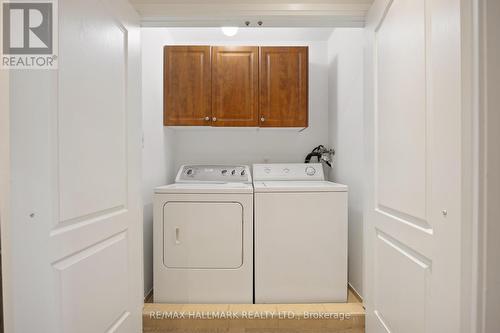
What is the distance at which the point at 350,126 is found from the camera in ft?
7.55

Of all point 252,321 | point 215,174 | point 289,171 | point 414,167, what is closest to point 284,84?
point 289,171

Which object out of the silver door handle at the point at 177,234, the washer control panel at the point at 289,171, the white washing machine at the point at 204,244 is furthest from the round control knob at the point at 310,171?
the silver door handle at the point at 177,234

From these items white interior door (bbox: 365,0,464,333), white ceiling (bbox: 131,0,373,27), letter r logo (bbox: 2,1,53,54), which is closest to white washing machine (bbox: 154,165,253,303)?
white interior door (bbox: 365,0,464,333)

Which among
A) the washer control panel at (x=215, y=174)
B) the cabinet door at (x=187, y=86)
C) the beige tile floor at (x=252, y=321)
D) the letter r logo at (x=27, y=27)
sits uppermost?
the cabinet door at (x=187, y=86)

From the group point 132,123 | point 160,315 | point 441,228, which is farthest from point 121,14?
point 160,315

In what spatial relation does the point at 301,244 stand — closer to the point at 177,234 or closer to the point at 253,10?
the point at 177,234

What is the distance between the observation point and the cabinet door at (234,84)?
242cm

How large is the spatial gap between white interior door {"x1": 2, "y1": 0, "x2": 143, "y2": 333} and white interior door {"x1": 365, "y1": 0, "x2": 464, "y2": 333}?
1.25 m

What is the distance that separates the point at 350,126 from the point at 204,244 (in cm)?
147

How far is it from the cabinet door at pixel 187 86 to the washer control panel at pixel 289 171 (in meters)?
0.66

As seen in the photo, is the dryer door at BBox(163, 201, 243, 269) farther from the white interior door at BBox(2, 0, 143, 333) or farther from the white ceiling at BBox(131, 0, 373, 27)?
the white ceiling at BBox(131, 0, 373, 27)

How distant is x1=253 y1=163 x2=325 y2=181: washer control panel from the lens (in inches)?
104

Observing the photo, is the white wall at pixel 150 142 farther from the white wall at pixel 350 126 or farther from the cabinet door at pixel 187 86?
the white wall at pixel 350 126

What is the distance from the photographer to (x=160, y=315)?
1.82 meters
